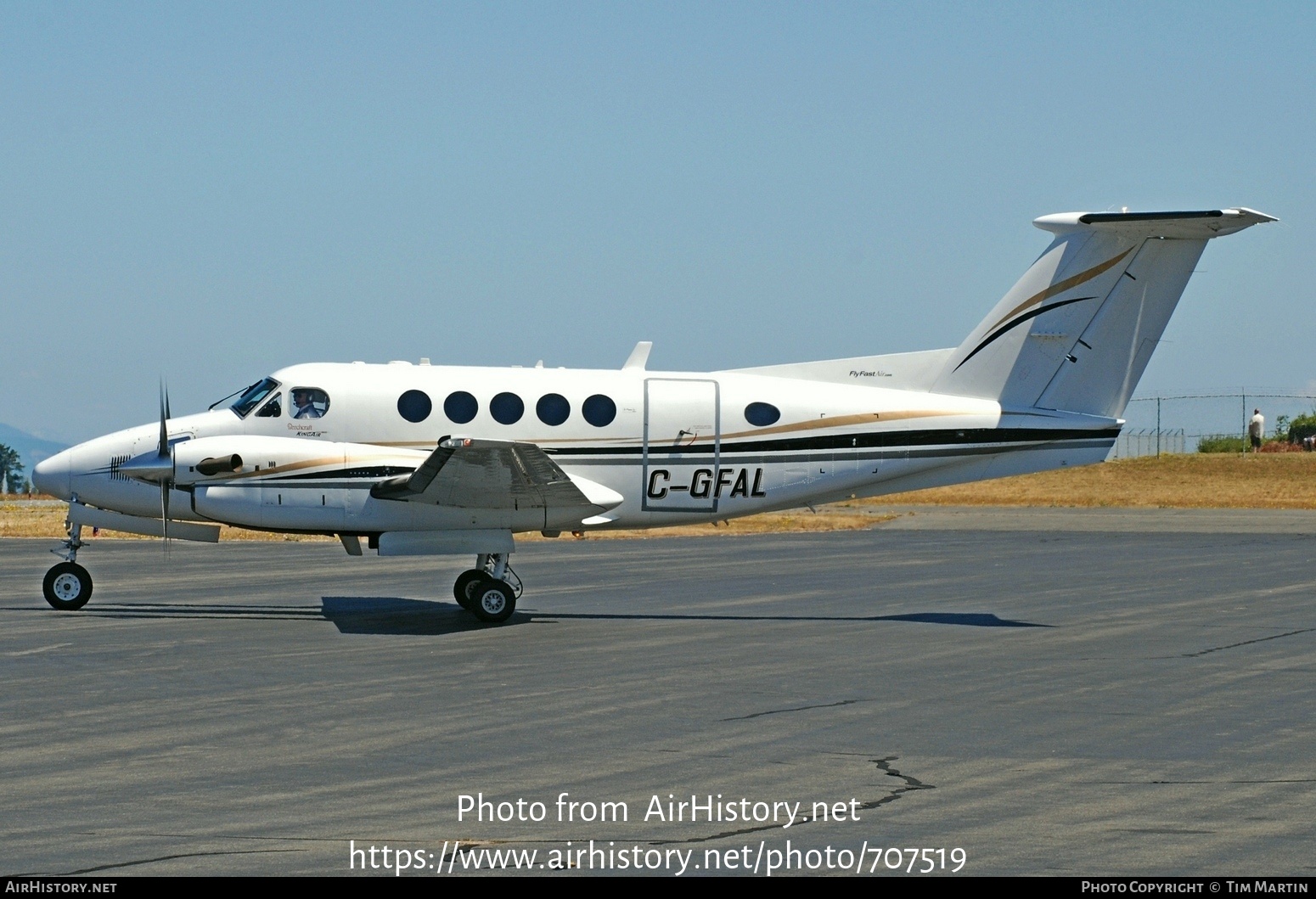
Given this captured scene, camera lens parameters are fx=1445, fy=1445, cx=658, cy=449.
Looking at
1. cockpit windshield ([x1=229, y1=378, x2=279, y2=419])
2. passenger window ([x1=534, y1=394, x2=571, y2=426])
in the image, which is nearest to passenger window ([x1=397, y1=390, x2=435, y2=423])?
passenger window ([x1=534, y1=394, x2=571, y2=426])

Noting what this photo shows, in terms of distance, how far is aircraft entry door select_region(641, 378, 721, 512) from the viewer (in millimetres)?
18016

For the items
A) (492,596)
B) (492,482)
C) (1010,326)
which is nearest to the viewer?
(492,482)

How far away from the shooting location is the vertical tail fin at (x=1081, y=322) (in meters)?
18.1

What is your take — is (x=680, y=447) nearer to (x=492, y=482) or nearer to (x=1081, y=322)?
(x=492, y=482)

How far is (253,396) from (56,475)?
2.51 meters

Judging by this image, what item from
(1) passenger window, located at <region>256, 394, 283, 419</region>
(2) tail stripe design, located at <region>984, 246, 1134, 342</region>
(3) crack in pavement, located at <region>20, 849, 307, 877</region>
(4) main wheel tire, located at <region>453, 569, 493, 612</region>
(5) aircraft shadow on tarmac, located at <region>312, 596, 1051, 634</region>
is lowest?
(5) aircraft shadow on tarmac, located at <region>312, 596, 1051, 634</region>

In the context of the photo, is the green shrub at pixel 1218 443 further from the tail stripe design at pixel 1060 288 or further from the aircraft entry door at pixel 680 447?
the aircraft entry door at pixel 680 447

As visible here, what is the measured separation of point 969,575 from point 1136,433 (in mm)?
44078

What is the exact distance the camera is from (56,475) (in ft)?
57.3

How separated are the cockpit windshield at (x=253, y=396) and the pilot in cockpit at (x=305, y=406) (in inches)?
12.5

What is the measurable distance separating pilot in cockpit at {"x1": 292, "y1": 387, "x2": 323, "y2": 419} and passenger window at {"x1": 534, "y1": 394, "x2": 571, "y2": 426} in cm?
265

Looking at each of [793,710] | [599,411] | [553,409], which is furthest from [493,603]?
[793,710]

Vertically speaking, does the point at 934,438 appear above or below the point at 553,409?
below

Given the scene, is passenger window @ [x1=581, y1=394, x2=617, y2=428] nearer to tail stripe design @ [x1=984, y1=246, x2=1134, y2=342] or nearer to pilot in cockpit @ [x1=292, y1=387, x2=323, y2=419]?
pilot in cockpit @ [x1=292, y1=387, x2=323, y2=419]
